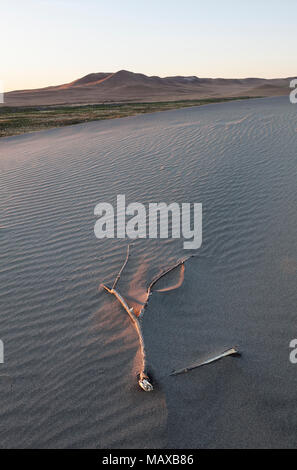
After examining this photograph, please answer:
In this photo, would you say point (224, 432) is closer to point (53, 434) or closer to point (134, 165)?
point (53, 434)

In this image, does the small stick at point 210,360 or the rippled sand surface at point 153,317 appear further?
the small stick at point 210,360

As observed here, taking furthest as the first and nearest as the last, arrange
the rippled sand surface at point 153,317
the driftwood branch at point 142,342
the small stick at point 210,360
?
1. the small stick at point 210,360
2. the driftwood branch at point 142,342
3. the rippled sand surface at point 153,317

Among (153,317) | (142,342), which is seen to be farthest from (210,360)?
(153,317)

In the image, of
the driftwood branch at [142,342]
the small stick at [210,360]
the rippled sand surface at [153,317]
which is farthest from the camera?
the small stick at [210,360]

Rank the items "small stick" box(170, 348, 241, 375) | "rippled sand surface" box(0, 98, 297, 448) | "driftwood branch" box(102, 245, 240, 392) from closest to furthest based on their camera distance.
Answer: "rippled sand surface" box(0, 98, 297, 448) → "driftwood branch" box(102, 245, 240, 392) → "small stick" box(170, 348, 241, 375)

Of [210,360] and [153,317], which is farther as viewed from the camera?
[153,317]

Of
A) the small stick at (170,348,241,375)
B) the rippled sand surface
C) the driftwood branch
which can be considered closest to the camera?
the rippled sand surface

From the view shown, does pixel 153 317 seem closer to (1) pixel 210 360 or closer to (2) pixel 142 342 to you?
(2) pixel 142 342

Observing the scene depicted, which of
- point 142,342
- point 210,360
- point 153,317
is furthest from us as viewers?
point 153,317
